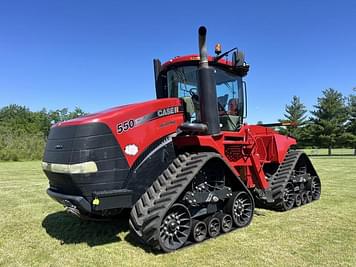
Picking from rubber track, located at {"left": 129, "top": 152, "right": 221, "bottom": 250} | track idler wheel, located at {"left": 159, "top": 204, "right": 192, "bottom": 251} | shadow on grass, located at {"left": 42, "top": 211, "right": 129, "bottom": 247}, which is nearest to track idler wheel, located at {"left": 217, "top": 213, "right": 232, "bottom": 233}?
track idler wheel, located at {"left": 159, "top": 204, "right": 192, "bottom": 251}

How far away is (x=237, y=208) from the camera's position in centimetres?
585

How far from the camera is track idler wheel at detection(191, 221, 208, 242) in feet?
16.4

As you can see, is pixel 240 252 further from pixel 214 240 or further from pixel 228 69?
pixel 228 69

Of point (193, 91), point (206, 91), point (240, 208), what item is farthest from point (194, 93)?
point (240, 208)

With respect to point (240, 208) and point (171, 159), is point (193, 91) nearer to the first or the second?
point (171, 159)

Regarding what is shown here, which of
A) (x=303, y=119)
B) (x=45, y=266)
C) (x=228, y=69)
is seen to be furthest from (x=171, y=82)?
(x=303, y=119)

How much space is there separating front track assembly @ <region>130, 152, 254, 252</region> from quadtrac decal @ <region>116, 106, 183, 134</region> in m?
0.72

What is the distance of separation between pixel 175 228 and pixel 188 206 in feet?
1.29

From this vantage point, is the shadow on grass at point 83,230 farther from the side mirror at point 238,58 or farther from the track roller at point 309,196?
the track roller at point 309,196

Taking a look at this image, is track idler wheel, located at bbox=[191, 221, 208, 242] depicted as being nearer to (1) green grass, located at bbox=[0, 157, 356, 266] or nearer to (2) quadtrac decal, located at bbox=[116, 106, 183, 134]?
(1) green grass, located at bbox=[0, 157, 356, 266]

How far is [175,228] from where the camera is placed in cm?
475

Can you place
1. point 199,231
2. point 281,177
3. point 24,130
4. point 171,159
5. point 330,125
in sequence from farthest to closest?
point 24,130 → point 330,125 → point 281,177 → point 171,159 → point 199,231

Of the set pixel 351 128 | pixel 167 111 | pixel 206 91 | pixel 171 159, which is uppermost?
pixel 206 91

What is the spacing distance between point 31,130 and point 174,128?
261 ft
